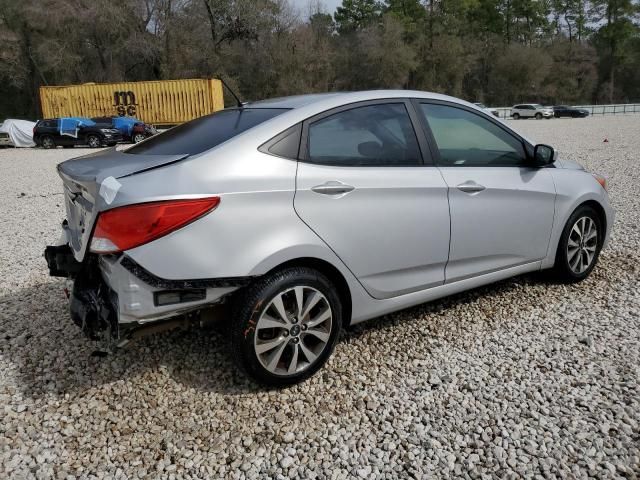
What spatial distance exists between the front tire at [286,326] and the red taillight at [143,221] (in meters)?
0.52

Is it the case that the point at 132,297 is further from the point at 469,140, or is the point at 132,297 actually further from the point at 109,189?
the point at 469,140

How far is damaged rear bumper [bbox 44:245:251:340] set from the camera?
8.13ft

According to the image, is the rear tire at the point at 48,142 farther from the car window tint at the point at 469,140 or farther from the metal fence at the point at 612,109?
the metal fence at the point at 612,109

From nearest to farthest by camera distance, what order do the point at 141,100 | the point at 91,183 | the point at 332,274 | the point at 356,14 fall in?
the point at 91,183, the point at 332,274, the point at 141,100, the point at 356,14

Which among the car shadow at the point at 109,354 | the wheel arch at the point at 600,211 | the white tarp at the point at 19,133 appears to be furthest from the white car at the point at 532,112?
the car shadow at the point at 109,354

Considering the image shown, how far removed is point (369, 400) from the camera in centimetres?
285

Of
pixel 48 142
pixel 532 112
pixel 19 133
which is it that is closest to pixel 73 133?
pixel 48 142

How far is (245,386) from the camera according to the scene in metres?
2.99

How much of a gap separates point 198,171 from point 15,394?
67.8 inches

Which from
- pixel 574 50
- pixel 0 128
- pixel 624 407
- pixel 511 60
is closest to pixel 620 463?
pixel 624 407

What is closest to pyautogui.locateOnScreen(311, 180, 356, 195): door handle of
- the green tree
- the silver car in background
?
the silver car in background

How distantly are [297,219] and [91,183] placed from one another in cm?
107

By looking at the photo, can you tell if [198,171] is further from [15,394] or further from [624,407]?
[624,407]

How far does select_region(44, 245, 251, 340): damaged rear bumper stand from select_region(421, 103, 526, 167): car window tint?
67.0 inches
